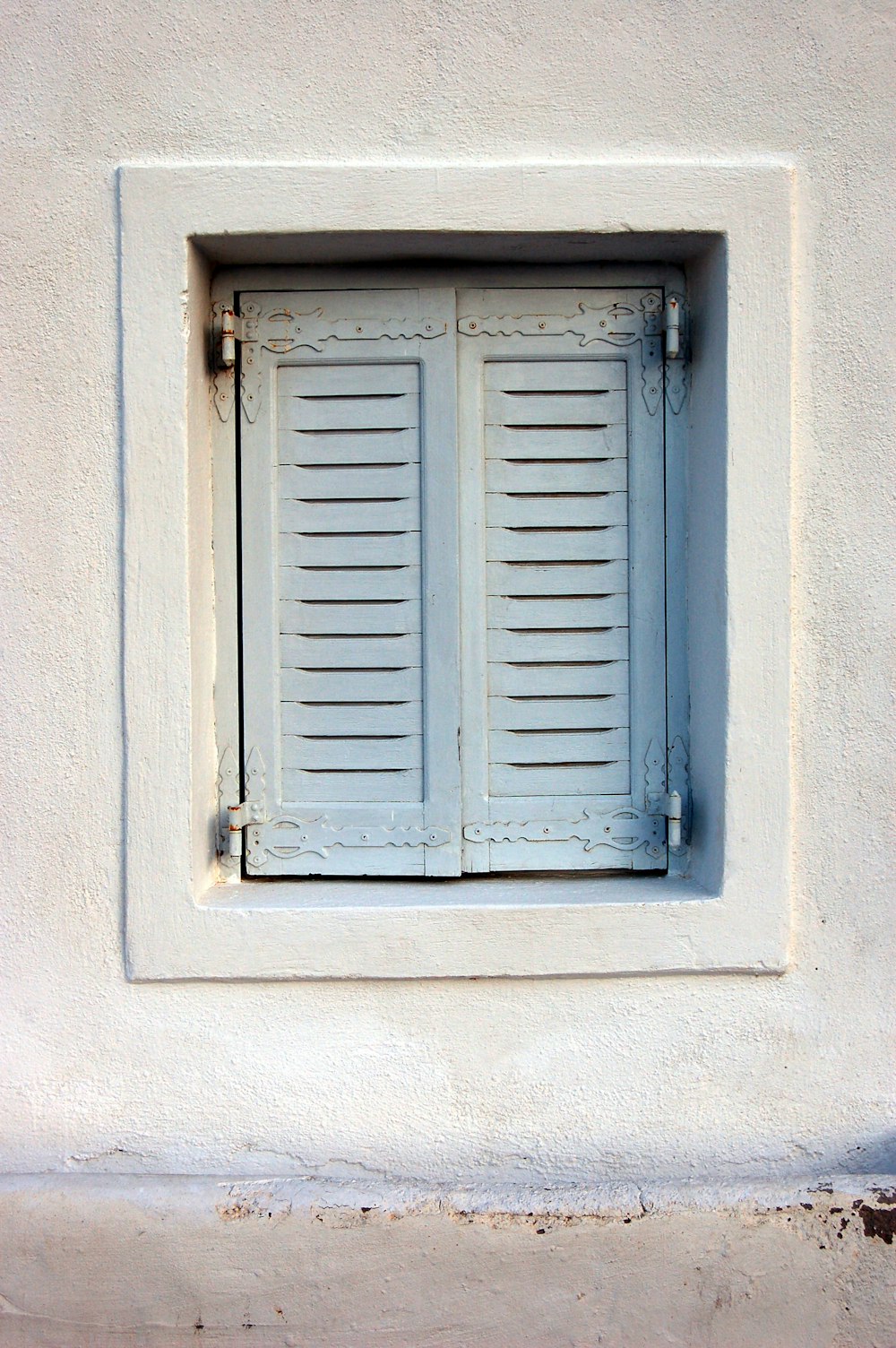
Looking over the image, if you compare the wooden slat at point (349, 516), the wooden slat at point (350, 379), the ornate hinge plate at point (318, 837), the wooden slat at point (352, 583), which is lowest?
the ornate hinge plate at point (318, 837)

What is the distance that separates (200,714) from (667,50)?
1916mm

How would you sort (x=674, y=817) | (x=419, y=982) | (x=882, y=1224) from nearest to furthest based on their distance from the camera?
(x=882, y=1224) < (x=419, y=982) < (x=674, y=817)

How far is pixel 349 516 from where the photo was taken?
254 centimetres

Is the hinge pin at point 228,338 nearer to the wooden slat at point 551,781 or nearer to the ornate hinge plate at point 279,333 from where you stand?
the ornate hinge plate at point 279,333

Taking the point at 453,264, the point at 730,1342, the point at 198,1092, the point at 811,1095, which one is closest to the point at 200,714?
the point at 198,1092

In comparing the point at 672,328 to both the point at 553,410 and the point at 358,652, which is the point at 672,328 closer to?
the point at 553,410

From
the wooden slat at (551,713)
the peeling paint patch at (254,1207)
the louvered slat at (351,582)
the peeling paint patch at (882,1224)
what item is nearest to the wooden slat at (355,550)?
the louvered slat at (351,582)

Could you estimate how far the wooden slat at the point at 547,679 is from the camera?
2.55 metres

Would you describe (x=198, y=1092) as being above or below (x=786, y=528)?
below

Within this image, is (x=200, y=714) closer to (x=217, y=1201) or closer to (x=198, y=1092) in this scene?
(x=198, y=1092)

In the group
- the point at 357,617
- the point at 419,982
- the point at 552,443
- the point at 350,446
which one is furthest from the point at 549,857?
the point at 350,446

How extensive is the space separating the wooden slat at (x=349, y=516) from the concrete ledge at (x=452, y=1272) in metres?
1.60

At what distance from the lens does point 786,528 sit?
7.75 feet

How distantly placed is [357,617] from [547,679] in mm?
509
